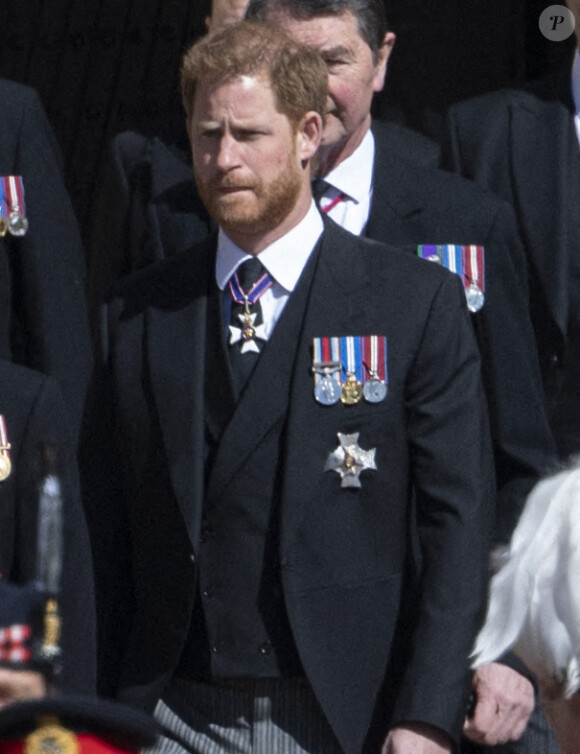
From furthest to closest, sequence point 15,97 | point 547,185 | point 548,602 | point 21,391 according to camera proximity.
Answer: point 15,97 < point 547,185 < point 21,391 < point 548,602

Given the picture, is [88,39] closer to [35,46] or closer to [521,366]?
[35,46]

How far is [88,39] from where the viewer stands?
6.52m

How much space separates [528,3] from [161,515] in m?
2.55

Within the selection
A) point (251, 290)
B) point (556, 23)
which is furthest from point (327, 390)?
point (556, 23)

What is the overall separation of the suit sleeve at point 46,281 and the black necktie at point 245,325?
0.69 m

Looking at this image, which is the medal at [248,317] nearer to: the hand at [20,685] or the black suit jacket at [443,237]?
the black suit jacket at [443,237]

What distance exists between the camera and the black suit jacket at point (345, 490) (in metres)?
4.06

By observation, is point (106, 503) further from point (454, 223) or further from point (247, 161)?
point (454, 223)

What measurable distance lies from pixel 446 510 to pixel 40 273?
116 centimetres

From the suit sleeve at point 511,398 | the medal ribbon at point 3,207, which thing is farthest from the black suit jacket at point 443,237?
the medal ribbon at point 3,207

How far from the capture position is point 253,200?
4.17 meters

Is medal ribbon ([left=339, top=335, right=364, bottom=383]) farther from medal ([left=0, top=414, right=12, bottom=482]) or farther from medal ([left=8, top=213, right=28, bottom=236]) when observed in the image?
medal ([left=8, top=213, right=28, bottom=236])

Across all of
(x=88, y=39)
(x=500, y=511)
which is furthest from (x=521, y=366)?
(x=88, y=39)

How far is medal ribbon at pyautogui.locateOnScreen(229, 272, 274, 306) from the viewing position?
421 cm
